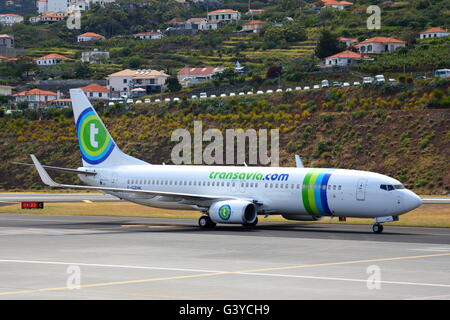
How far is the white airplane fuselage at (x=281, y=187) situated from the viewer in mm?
48094

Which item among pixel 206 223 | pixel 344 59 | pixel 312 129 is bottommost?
pixel 206 223

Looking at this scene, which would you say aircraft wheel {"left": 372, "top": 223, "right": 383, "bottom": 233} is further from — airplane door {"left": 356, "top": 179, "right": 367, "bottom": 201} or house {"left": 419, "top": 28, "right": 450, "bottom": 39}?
house {"left": 419, "top": 28, "right": 450, "bottom": 39}

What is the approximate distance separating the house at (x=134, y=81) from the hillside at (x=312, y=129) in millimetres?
49372

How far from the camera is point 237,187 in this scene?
54062 millimetres

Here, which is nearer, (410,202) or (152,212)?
(410,202)

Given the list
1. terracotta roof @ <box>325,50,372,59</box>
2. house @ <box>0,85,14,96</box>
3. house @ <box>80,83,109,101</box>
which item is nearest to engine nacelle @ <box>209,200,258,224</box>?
terracotta roof @ <box>325,50,372,59</box>

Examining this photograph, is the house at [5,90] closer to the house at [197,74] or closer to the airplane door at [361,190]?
the house at [197,74]

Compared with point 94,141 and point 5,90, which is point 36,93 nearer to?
point 5,90

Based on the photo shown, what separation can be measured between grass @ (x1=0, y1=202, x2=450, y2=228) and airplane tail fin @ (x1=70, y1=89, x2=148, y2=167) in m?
5.95

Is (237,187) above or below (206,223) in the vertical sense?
above

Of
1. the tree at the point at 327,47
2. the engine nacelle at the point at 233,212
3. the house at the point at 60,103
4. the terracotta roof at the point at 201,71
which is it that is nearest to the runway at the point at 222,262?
the engine nacelle at the point at 233,212

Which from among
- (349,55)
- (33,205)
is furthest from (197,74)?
(33,205)

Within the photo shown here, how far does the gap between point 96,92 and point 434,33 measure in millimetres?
71155
